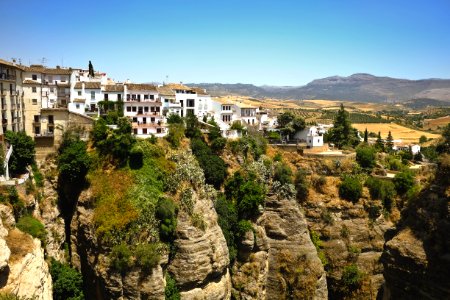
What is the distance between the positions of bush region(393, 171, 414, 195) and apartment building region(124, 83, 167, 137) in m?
28.5

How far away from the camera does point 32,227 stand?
32.3 meters

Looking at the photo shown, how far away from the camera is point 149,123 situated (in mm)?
49188

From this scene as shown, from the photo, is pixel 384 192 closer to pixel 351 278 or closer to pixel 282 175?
pixel 351 278

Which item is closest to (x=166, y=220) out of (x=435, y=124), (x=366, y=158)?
(x=366, y=158)

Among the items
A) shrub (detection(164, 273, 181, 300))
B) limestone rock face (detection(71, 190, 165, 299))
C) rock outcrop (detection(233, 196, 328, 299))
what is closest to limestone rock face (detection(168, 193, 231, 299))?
shrub (detection(164, 273, 181, 300))

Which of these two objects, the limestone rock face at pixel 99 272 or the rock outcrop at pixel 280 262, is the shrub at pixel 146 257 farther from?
the rock outcrop at pixel 280 262

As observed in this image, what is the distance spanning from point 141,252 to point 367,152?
3312cm

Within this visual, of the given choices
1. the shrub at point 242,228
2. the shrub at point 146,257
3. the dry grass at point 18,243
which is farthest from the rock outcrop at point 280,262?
the dry grass at point 18,243

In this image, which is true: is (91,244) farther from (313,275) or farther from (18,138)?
(313,275)

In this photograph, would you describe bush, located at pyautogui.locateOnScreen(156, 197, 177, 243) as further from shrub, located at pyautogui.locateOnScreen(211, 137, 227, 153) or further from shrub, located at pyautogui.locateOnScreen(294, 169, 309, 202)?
shrub, located at pyautogui.locateOnScreen(294, 169, 309, 202)

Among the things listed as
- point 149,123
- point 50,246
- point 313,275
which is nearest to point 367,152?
point 313,275

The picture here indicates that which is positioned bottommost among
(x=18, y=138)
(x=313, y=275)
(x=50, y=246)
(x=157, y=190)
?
(x=313, y=275)

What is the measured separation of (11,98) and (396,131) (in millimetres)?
104052

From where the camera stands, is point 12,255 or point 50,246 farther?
point 50,246
